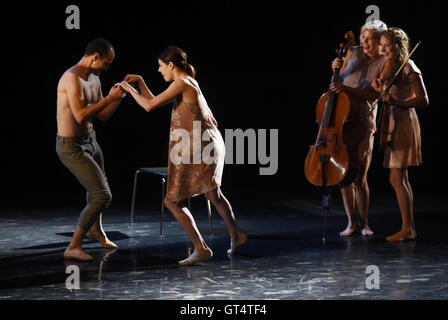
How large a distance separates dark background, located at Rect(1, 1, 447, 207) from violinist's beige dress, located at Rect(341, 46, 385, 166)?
99.8 inches

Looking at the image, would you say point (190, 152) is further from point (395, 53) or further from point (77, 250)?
point (395, 53)

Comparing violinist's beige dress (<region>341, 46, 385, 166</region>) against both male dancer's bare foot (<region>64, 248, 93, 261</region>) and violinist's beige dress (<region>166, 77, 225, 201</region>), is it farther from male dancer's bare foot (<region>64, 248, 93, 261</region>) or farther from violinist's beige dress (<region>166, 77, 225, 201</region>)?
male dancer's bare foot (<region>64, 248, 93, 261</region>)

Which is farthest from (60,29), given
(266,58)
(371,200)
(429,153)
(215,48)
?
(429,153)

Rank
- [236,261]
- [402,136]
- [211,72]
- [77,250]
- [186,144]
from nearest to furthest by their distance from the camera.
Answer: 1. [186,144]
2. [236,261]
3. [77,250]
4. [402,136]
5. [211,72]

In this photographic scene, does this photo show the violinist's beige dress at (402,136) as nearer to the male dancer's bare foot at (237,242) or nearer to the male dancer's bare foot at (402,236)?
the male dancer's bare foot at (402,236)

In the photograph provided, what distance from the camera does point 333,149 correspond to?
4699 mm

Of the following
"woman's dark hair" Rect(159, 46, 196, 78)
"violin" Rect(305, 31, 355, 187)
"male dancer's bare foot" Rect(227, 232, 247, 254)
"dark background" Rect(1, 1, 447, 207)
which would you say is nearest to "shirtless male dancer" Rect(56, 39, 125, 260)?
"woman's dark hair" Rect(159, 46, 196, 78)

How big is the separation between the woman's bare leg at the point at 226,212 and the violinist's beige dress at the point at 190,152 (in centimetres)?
10

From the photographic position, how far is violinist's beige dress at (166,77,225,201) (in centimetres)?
418

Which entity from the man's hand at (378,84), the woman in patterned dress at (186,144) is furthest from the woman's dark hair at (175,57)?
the man's hand at (378,84)

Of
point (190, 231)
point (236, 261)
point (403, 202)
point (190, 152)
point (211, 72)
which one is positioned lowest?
point (236, 261)

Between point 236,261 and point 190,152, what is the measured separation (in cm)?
71

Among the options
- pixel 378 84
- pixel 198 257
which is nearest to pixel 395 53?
pixel 378 84

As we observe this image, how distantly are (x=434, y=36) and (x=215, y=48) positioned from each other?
240 cm
